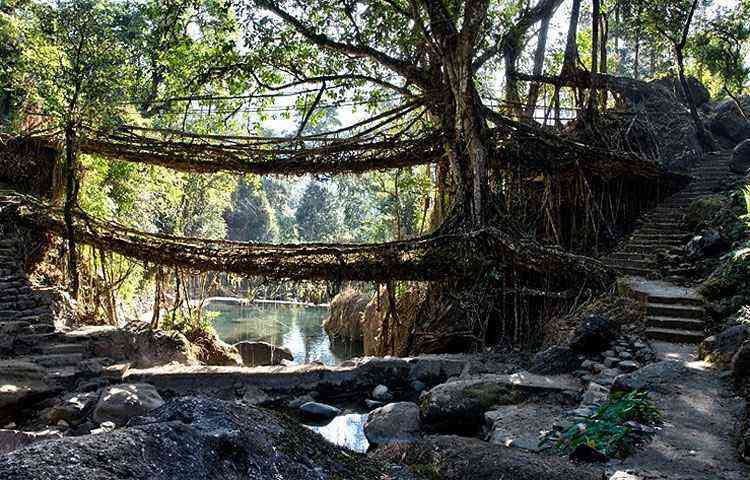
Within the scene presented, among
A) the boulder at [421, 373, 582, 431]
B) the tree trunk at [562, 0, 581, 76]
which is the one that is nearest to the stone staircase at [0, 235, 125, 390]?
the boulder at [421, 373, 582, 431]

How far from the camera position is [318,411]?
6.02 meters

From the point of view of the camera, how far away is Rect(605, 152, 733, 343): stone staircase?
5953 millimetres

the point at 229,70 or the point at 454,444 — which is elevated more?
the point at 229,70

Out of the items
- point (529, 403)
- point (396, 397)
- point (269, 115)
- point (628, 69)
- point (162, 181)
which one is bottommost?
point (396, 397)

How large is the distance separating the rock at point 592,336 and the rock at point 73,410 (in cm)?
478

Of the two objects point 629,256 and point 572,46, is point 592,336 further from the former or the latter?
point 572,46

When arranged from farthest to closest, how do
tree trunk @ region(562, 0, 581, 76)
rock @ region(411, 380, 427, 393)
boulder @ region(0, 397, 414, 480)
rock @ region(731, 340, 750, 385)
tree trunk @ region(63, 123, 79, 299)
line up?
tree trunk @ region(562, 0, 581, 76) → tree trunk @ region(63, 123, 79, 299) → rock @ region(411, 380, 427, 393) → rock @ region(731, 340, 750, 385) → boulder @ region(0, 397, 414, 480)

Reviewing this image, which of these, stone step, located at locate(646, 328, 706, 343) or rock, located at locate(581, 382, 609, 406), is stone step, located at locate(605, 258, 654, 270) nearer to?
stone step, located at locate(646, 328, 706, 343)

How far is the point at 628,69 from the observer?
2819cm

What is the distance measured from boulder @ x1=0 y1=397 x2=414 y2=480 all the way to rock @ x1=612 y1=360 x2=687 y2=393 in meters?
3.33

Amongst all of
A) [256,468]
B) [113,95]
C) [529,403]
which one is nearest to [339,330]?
[113,95]

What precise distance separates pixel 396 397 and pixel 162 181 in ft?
25.2

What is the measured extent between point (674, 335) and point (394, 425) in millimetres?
3066

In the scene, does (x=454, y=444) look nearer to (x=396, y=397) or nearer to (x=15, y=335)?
(x=396, y=397)
